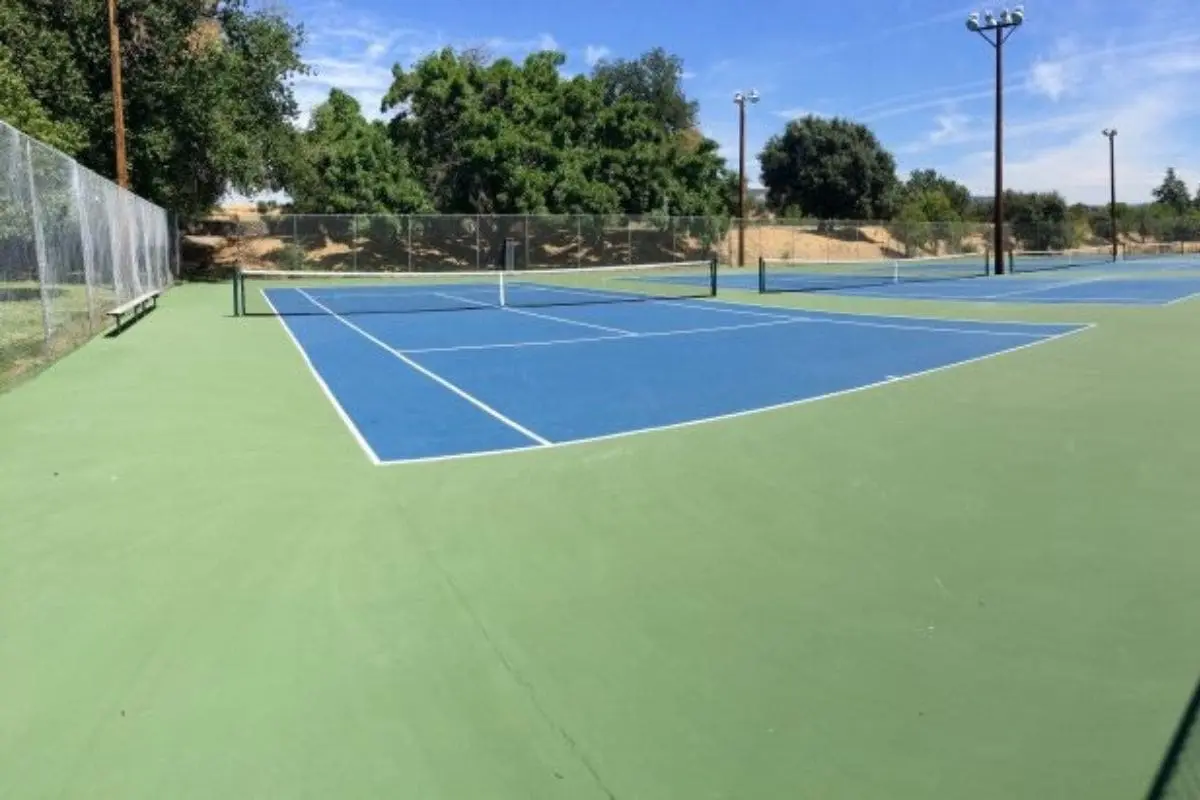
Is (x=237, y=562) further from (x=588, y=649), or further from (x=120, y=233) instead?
(x=120, y=233)

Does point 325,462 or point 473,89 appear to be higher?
point 473,89

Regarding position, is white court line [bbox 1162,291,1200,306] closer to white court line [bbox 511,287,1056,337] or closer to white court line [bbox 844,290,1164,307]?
white court line [bbox 844,290,1164,307]

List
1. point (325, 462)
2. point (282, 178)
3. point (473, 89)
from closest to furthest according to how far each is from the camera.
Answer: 1. point (325, 462)
2. point (282, 178)
3. point (473, 89)

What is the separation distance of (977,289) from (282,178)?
26781 mm

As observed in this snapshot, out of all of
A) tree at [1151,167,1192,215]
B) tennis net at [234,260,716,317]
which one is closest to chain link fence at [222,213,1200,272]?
tennis net at [234,260,716,317]

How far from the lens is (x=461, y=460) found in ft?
24.8

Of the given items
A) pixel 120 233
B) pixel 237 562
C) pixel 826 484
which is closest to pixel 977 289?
pixel 120 233

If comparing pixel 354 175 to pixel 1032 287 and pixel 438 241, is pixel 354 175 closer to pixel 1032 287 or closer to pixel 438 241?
pixel 438 241

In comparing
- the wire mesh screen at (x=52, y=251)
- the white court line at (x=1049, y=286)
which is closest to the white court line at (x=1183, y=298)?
the white court line at (x=1049, y=286)

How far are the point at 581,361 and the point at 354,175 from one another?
33027 mm

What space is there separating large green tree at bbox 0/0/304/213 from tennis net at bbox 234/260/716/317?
169 inches

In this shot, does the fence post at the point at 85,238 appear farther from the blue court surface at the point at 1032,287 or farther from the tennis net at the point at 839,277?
the blue court surface at the point at 1032,287

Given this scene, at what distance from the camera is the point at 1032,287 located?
30.5 meters

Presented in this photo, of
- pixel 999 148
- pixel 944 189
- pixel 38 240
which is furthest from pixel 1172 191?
pixel 38 240
